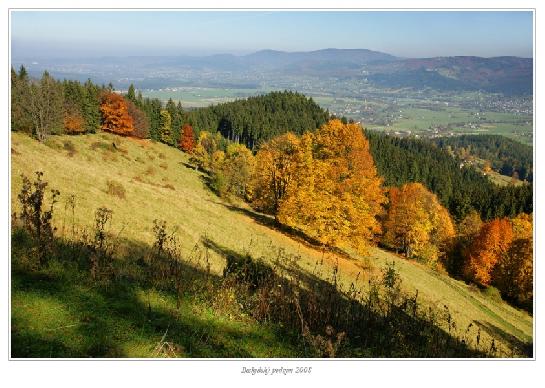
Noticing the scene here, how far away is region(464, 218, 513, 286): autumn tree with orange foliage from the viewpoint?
5194 centimetres

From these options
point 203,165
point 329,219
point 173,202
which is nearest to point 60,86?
point 203,165

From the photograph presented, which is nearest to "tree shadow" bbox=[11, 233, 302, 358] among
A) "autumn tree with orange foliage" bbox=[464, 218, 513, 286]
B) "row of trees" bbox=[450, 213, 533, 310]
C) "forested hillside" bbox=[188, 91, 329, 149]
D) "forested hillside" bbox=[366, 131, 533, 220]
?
"row of trees" bbox=[450, 213, 533, 310]

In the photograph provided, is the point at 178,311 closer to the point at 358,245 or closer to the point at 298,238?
the point at 358,245

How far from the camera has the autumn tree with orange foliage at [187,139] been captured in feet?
336

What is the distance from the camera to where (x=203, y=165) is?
281ft

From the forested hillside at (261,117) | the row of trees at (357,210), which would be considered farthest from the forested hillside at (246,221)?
→ the forested hillside at (261,117)

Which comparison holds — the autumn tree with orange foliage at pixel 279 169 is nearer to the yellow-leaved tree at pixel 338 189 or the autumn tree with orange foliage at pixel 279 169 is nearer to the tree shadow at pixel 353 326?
the yellow-leaved tree at pixel 338 189

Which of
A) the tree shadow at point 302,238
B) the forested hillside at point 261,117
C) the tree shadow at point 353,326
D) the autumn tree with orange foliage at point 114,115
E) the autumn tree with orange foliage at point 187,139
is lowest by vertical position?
the tree shadow at point 302,238

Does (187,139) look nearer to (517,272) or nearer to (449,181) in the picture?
(517,272)

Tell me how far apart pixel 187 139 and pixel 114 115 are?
2104 centimetres

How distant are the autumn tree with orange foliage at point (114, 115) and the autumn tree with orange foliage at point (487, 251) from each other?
246ft

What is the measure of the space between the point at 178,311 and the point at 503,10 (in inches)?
366

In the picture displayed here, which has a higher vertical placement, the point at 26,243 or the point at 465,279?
the point at 26,243

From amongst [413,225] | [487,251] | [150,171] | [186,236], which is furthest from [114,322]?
[150,171]
